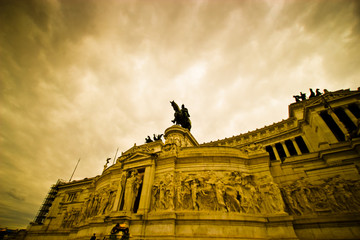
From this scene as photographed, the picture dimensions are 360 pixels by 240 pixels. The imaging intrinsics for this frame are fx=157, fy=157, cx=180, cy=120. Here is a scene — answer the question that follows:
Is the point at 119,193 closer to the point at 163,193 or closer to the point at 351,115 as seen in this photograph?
the point at 163,193

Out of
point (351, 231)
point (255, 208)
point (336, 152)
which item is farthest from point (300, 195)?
point (336, 152)

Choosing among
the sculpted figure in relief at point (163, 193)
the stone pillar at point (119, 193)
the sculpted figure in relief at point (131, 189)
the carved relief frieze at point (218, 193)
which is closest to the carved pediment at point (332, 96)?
the carved relief frieze at point (218, 193)

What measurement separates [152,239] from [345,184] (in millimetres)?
13344

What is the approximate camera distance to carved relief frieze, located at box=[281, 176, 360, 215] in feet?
33.1

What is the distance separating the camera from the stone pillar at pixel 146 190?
1130cm

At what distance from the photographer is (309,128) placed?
29031 mm

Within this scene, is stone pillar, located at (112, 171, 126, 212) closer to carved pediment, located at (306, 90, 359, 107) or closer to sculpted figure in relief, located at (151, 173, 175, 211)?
sculpted figure in relief, located at (151, 173, 175, 211)

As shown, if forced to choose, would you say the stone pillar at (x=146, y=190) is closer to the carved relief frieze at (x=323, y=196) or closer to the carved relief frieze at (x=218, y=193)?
the carved relief frieze at (x=218, y=193)

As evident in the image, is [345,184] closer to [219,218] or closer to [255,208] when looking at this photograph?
[255,208]

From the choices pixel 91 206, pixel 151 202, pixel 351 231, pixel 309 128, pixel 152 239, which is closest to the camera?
pixel 351 231

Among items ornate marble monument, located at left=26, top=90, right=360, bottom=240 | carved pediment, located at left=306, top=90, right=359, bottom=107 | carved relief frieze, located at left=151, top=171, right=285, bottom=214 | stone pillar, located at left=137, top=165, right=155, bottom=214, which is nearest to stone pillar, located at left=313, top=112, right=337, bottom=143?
carved pediment, located at left=306, top=90, right=359, bottom=107

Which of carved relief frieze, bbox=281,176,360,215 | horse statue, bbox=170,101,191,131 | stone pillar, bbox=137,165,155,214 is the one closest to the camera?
carved relief frieze, bbox=281,176,360,215

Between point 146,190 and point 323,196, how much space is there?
1249 centimetres

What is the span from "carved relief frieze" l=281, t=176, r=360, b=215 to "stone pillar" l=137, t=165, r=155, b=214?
10.1 meters
